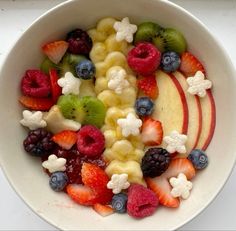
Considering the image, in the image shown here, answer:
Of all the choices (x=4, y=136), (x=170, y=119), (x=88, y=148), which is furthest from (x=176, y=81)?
(x=4, y=136)

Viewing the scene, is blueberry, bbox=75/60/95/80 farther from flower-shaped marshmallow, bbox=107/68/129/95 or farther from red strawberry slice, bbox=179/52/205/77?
red strawberry slice, bbox=179/52/205/77

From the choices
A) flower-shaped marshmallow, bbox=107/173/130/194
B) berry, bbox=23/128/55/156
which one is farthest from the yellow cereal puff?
berry, bbox=23/128/55/156

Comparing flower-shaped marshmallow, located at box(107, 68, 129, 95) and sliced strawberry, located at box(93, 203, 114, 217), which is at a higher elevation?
flower-shaped marshmallow, located at box(107, 68, 129, 95)

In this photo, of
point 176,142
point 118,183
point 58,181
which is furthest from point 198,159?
point 58,181

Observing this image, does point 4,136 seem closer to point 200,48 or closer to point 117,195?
point 117,195

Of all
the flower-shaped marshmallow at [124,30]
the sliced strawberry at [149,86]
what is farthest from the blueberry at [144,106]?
the flower-shaped marshmallow at [124,30]
